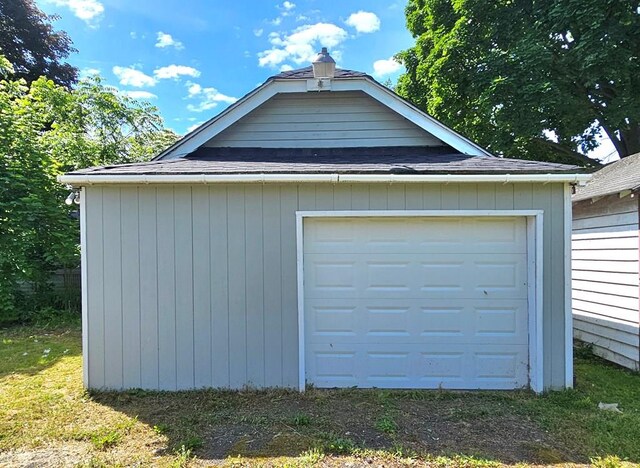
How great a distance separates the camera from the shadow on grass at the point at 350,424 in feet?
10.5

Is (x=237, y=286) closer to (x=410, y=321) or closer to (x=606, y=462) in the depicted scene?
(x=410, y=321)

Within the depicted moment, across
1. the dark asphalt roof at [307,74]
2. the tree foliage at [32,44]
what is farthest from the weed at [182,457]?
the tree foliage at [32,44]

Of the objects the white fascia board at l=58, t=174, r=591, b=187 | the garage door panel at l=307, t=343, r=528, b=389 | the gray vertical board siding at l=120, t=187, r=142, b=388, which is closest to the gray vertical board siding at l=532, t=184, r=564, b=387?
the white fascia board at l=58, t=174, r=591, b=187

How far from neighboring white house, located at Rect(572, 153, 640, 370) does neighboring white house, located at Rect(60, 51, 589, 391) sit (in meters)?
1.69

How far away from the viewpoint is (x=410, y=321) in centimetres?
460

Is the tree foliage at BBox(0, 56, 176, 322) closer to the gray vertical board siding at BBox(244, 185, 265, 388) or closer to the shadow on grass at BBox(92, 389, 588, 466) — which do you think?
the shadow on grass at BBox(92, 389, 588, 466)

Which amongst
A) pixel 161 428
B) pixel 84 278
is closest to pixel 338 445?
pixel 161 428

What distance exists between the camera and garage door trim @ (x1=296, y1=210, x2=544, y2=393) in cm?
438

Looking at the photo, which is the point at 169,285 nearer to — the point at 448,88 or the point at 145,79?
the point at 448,88

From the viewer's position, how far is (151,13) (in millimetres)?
9461

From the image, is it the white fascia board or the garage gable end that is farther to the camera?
the garage gable end

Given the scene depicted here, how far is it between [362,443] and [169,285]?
270 cm

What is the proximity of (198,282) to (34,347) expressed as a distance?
4126mm

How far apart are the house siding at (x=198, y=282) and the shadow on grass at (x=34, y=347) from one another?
5.86ft
